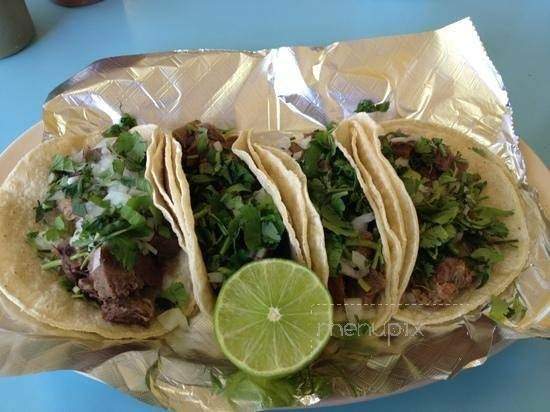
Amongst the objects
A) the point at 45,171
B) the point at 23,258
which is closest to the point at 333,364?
the point at 23,258

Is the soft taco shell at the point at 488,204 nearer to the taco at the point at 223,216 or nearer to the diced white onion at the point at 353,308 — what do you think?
the diced white onion at the point at 353,308

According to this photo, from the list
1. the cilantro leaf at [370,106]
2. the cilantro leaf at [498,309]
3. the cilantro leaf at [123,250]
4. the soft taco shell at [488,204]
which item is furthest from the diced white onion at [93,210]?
the cilantro leaf at [498,309]

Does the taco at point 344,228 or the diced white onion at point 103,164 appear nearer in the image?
the taco at point 344,228

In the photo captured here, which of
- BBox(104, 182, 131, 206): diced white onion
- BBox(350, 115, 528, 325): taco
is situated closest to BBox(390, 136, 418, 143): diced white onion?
BBox(350, 115, 528, 325): taco

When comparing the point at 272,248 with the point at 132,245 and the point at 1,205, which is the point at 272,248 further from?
the point at 1,205

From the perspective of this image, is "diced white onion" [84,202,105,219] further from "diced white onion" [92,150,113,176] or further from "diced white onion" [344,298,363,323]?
"diced white onion" [344,298,363,323]
